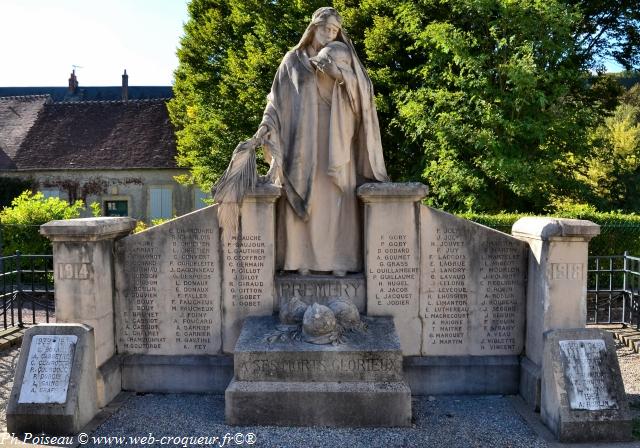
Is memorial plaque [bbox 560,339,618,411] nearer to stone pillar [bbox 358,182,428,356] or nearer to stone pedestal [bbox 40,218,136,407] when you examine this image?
stone pillar [bbox 358,182,428,356]

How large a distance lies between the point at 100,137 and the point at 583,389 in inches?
1125

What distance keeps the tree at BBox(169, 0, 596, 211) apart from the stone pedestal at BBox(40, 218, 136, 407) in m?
9.24

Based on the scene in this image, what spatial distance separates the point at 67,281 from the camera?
18.2 ft

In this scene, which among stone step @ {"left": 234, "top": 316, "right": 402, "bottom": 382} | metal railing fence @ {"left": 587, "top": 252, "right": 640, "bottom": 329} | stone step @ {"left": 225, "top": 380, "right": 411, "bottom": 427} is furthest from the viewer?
metal railing fence @ {"left": 587, "top": 252, "right": 640, "bottom": 329}

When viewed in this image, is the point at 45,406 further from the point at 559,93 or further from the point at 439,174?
the point at 559,93

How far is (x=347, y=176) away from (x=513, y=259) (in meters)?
2.03

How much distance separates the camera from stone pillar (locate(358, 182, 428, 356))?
589 cm

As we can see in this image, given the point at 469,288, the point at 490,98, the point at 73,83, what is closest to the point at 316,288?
the point at 469,288

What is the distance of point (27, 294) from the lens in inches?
395

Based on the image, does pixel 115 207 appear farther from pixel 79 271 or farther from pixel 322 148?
pixel 322 148

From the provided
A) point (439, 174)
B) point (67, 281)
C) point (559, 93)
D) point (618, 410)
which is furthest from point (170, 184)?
point (618, 410)

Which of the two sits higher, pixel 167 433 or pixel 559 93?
pixel 559 93

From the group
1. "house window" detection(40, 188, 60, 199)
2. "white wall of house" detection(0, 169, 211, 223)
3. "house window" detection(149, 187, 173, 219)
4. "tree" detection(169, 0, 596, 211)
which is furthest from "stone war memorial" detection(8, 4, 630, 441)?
"house window" detection(40, 188, 60, 199)

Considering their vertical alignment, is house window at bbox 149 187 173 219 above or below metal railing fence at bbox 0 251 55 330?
above
